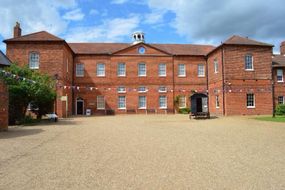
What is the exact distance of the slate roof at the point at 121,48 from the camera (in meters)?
36.9

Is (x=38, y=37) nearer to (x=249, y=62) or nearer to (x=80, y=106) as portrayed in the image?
(x=80, y=106)

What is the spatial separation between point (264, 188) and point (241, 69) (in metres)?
26.8

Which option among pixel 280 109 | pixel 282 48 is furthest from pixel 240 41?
pixel 282 48

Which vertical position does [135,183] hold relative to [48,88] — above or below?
below

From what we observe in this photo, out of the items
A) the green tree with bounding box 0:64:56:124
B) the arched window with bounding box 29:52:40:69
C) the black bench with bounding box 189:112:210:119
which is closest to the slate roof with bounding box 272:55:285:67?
the black bench with bounding box 189:112:210:119

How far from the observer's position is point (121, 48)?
3781 cm

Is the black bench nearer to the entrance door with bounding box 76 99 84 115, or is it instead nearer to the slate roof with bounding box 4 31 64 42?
the entrance door with bounding box 76 99 84 115

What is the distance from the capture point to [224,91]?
30172 mm

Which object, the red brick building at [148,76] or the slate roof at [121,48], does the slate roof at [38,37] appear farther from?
the slate roof at [121,48]

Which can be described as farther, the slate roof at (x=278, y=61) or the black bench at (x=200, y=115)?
the slate roof at (x=278, y=61)

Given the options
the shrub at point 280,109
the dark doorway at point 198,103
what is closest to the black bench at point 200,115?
the dark doorway at point 198,103

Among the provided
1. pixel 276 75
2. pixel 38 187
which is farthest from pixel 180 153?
pixel 276 75

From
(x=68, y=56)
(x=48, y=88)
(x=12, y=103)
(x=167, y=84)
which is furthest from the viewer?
(x=167, y=84)

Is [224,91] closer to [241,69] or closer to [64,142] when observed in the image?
[241,69]
